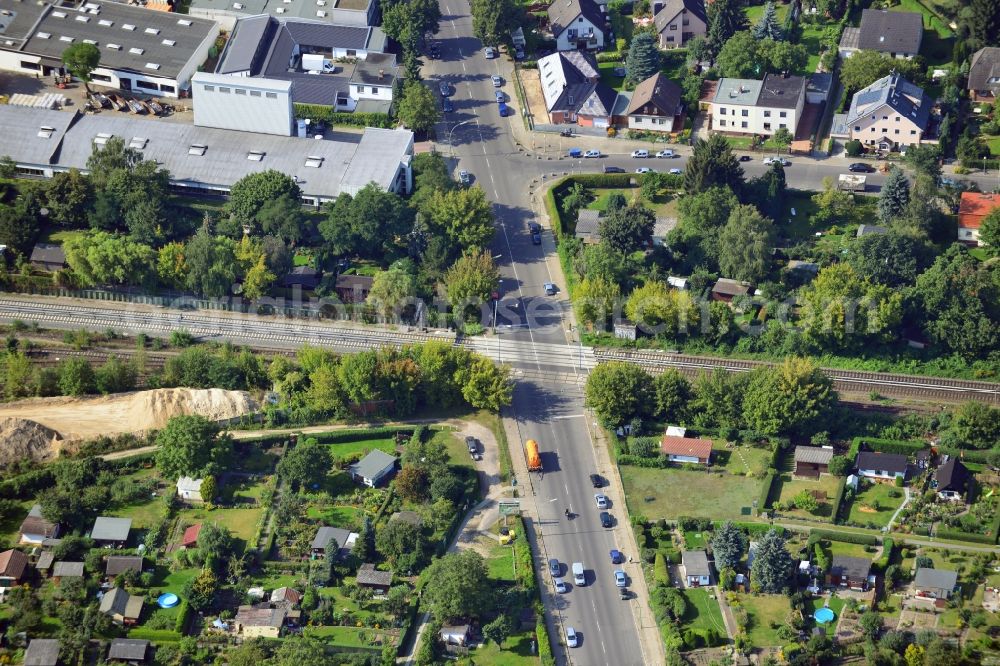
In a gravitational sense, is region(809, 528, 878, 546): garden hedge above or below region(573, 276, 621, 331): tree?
below

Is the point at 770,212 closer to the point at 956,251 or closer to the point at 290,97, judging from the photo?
the point at 956,251

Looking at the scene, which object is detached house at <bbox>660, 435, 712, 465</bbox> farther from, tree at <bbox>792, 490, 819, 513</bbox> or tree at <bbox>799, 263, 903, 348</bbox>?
tree at <bbox>799, 263, 903, 348</bbox>

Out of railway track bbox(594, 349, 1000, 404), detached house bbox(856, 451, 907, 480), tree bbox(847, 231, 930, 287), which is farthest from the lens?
tree bbox(847, 231, 930, 287)

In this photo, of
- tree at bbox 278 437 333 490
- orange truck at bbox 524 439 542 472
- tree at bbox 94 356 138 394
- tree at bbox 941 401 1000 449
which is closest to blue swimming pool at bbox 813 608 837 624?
tree at bbox 941 401 1000 449

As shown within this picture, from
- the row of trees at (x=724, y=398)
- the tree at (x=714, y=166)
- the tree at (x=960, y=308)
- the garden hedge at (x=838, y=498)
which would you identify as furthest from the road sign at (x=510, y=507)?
the tree at (x=714, y=166)

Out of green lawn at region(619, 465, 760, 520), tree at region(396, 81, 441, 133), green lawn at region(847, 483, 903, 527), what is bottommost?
green lawn at region(619, 465, 760, 520)
